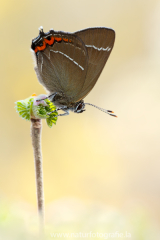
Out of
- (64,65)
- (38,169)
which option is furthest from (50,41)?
(38,169)

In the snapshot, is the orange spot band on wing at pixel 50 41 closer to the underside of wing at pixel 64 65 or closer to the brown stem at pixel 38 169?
the underside of wing at pixel 64 65

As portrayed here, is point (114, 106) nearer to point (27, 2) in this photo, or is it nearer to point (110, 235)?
point (27, 2)

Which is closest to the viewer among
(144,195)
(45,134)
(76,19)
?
(144,195)

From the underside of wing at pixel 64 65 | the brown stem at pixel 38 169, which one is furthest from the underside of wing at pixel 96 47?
the brown stem at pixel 38 169

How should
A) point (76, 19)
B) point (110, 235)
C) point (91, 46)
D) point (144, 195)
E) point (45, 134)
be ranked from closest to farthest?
point (110, 235)
point (91, 46)
point (144, 195)
point (45, 134)
point (76, 19)

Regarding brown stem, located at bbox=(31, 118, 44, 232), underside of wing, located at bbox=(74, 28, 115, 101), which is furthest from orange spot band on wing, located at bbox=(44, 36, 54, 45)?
brown stem, located at bbox=(31, 118, 44, 232)

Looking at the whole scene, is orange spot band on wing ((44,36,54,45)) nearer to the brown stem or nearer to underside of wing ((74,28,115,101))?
underside of wing ((74,28,115,101))

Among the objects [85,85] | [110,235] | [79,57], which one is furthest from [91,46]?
[110,235]
